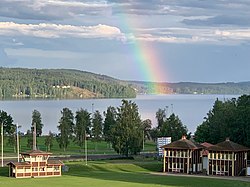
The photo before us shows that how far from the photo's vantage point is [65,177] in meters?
65.2

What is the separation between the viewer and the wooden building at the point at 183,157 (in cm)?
7756

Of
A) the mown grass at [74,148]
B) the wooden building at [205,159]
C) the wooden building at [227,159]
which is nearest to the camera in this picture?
the wooden building at [227,159]

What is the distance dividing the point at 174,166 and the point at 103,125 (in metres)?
44.1

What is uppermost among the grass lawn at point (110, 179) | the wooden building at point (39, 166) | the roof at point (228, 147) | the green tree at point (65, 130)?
the green tree at point (65, 130)

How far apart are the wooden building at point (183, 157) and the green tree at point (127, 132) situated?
45.6 feet

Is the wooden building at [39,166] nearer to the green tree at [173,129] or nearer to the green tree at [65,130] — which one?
the green tree at [65,130]

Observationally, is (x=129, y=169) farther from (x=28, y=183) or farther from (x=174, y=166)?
(x=28, y=183)

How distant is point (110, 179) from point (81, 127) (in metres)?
47.3

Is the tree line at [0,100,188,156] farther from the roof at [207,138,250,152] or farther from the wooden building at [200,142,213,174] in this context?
the roof at [207,138,250,152]

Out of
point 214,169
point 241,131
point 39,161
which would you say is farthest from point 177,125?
point 39,161

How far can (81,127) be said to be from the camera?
108500mm

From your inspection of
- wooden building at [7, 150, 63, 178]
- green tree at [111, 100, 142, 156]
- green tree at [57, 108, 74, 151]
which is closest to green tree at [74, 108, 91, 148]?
green tree at [57, 108, 74, 151]

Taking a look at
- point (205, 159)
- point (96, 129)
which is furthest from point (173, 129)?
point (205, 159)

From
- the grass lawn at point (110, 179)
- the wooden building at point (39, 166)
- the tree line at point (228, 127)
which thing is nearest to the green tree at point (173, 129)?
the tree line at point (228, 127)
